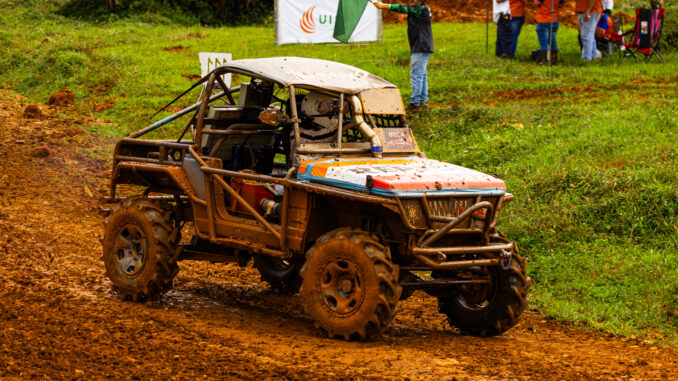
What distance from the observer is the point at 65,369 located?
5824mm

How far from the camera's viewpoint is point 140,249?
8.43 meters

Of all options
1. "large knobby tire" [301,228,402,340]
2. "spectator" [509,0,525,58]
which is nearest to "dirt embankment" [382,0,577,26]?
"spectator" [509,0,525,58]

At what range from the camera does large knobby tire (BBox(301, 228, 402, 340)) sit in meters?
6.61

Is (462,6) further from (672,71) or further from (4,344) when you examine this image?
(4,344)

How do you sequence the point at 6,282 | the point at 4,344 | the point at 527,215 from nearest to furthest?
the point at 4,344, the point at 6,282, the point at 527,215

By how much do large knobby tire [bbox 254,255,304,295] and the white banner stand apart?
14369 millimetres

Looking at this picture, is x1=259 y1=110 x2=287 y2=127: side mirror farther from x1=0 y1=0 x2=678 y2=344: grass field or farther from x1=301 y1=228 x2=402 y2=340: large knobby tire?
x1=0 y1=0 x2=678 y2=344: grass field

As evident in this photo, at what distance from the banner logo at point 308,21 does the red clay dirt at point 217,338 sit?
12892 millimetres

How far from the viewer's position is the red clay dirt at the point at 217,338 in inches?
238

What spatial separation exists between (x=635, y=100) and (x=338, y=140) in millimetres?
8494

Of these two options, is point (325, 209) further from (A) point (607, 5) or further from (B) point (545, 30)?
(A) point (607, 5)

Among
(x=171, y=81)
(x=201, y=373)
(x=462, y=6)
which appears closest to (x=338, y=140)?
(x=201, y=373)

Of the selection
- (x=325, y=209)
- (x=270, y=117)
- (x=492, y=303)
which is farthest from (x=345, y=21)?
(x=492, y=303)

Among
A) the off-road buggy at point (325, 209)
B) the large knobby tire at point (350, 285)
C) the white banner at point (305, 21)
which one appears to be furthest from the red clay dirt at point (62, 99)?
the large knobby tire at point (350, 285)
